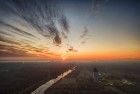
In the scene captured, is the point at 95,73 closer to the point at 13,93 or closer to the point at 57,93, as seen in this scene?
the point at 57,93

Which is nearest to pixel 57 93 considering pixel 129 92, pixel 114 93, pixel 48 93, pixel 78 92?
pixel 48 93

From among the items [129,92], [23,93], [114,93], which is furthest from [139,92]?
[23,93]

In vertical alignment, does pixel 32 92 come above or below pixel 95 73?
below

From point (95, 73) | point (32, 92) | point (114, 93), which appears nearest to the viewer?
point (114, 93)

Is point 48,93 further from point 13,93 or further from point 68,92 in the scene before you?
point 13,93

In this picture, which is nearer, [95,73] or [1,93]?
[1,93]

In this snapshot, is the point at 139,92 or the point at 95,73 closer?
the point at 139,92

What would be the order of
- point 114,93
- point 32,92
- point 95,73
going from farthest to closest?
1. point 95,73
2. point 32,92
3. point 114,93
